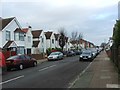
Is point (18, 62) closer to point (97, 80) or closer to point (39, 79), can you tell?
point (39, 79)

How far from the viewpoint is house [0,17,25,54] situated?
45.2 metres

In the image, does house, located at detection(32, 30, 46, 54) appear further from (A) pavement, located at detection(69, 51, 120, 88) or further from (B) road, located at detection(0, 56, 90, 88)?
(A) pavement, located at detection(69, 51, 120, 88)

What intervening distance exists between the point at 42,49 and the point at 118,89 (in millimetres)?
59714

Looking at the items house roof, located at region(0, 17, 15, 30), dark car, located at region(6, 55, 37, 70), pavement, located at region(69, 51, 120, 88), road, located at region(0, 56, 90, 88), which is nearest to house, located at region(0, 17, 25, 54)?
house roof, located at region(0, 17, 15, 30)

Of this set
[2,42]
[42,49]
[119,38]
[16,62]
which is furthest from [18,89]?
[42,49]

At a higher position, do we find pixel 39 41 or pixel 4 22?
pixel 4 22

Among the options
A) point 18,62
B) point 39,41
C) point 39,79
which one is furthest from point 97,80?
point 39,41

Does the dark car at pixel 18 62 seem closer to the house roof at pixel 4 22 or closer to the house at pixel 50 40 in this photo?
the house roof at pixel 4 22

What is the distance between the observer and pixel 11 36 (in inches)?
1900

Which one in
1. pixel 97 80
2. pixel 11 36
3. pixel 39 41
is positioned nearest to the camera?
pixel 97 80

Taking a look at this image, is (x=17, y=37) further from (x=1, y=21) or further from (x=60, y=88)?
(x=60, y=88)

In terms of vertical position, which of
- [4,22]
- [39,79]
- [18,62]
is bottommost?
[39,79]

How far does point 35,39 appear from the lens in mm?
71438

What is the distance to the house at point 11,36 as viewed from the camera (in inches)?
1779
